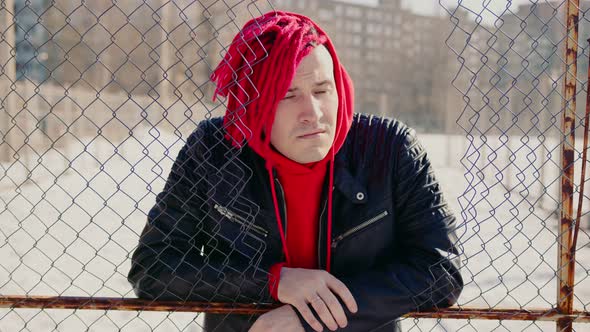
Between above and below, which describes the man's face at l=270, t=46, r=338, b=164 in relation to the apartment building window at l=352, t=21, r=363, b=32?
below

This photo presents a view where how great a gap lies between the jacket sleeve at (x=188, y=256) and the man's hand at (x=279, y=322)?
92 millimetres

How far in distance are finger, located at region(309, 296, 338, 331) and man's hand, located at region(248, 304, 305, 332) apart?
2.6 inches

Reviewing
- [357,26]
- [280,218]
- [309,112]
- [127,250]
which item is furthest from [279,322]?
[357,26]

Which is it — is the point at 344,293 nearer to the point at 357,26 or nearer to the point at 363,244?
the point at 363,244

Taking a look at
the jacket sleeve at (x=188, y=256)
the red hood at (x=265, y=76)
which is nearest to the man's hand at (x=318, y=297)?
the jacket sleeve at (x=188, y=256)

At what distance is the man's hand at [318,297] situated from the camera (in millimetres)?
1555

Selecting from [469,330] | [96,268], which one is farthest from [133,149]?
[469,330]

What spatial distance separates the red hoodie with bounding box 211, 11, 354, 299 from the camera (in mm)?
1583

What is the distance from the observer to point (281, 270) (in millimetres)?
1634

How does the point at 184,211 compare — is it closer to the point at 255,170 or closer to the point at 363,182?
the point at 255,170

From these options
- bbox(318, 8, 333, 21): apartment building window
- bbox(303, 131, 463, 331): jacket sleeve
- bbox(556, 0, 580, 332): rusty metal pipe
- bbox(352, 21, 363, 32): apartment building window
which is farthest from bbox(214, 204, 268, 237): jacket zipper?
bbox(352, 21, 363, 32): apartment building window

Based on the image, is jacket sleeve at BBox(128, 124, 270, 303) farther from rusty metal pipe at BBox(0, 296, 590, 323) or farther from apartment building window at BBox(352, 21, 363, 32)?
apartment building window at BBox(352, 21, 363, 32)

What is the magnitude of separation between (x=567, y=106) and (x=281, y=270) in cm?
111

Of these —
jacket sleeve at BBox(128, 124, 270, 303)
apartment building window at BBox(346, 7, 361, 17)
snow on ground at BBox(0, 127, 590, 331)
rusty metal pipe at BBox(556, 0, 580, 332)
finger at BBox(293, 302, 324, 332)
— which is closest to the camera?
finger at BBox(293, 302, 324, 332)
